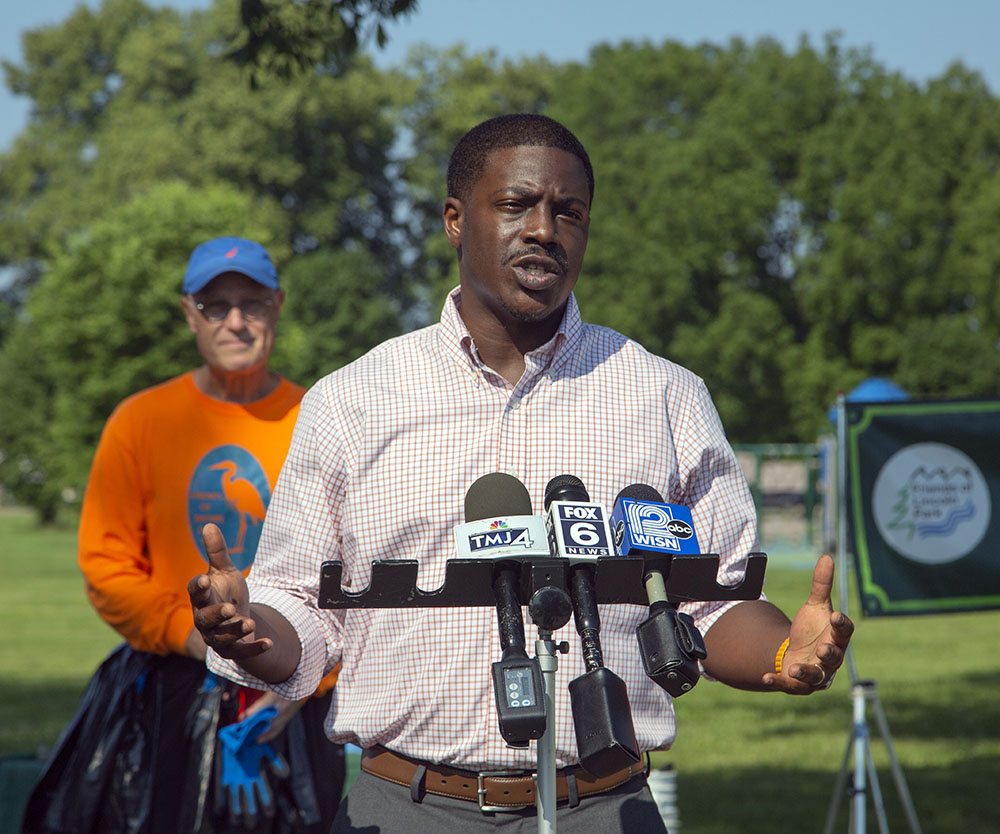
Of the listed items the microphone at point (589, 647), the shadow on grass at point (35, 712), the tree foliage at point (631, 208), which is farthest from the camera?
the tree foliage at point (631, 208)

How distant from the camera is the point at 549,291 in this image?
9.48ft

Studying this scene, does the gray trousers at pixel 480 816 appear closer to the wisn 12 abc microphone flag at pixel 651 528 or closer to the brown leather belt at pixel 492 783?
the brown leather belt at pixel 492 783

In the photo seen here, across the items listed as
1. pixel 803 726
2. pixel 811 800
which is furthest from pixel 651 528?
pixel 803 726

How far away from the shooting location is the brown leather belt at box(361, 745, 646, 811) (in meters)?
2.71

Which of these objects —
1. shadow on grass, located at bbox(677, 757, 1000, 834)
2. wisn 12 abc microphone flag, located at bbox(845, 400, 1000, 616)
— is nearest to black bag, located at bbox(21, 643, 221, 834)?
shadow on grass, located at bbox(677, 757, 1000, 834)

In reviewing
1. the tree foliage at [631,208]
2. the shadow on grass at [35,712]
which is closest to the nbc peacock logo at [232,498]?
the shadow on grass at [35,712]

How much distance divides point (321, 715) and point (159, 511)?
91 cm

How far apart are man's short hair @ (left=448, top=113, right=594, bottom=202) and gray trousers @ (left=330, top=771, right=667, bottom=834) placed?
50.6 inches

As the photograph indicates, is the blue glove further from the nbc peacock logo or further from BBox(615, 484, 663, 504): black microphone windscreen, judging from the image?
BBox(615, 484, 663, 504): black microphone windscreen

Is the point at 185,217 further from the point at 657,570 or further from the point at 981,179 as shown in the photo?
the point at 657,570

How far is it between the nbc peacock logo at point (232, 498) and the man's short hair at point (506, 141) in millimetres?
1980

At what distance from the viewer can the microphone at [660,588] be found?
2.11 meters

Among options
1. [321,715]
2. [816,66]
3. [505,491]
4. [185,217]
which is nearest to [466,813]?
[505,491]

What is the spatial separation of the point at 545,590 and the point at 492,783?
751 mm
